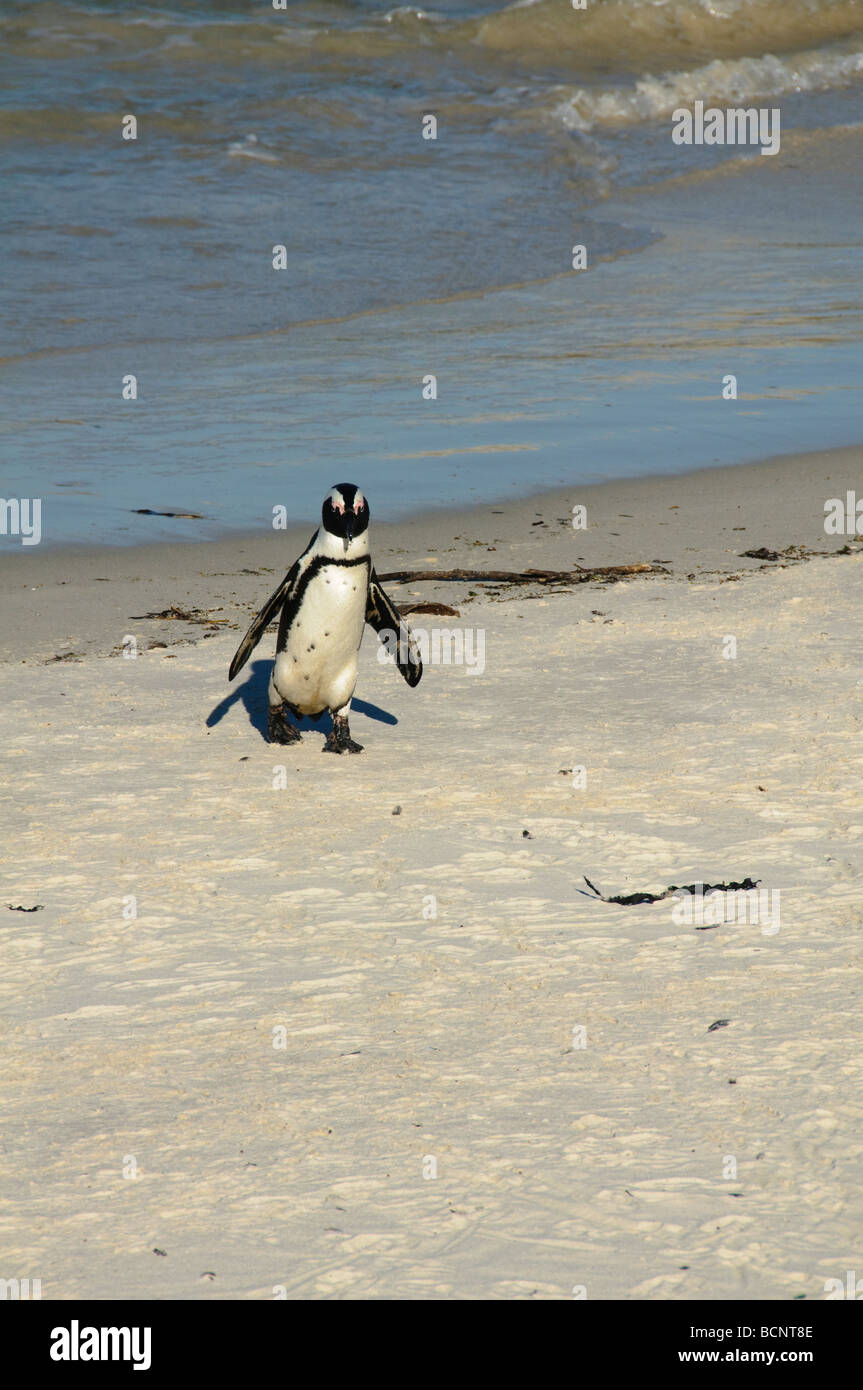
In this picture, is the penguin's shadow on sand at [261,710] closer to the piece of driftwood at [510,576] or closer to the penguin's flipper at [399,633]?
the penguin's flipper at [399,633]

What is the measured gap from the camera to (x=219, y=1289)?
225cm

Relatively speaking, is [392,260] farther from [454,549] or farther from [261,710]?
[261,710]

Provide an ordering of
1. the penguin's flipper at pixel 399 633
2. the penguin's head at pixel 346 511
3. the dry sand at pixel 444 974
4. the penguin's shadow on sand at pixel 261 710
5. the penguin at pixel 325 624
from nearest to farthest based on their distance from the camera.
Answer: the dry sand at pixel 444 974
the penguin's head at pixel 346 511
the penguin at pixel 325 624
the penguin's flipper at pixel 399 633
the penguin's shadow on sand at pixel 261 710

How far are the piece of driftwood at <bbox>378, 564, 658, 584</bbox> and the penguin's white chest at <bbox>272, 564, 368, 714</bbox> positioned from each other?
167 centimetres

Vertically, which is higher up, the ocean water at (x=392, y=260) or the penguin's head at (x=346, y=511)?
the ocean water at (x=392, y=260)

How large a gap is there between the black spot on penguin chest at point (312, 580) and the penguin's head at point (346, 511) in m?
0.10

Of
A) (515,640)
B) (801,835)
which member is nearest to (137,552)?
(515,640)

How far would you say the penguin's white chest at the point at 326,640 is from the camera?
15.2 ft

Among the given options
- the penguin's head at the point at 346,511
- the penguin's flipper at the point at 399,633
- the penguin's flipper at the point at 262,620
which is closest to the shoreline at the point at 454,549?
the penguin's flipper at the point at 262,620

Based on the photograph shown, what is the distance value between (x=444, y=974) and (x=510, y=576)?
11.2 ft

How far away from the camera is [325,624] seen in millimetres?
4641

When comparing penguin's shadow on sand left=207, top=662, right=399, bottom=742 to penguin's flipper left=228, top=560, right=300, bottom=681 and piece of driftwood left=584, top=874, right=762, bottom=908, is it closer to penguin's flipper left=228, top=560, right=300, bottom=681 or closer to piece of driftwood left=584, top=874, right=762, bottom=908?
penguin's flipper left=228, top=560, right=300, bottom=681

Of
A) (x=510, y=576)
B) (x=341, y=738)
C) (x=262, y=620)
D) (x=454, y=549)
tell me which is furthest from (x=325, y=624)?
(x=454, y=549)
